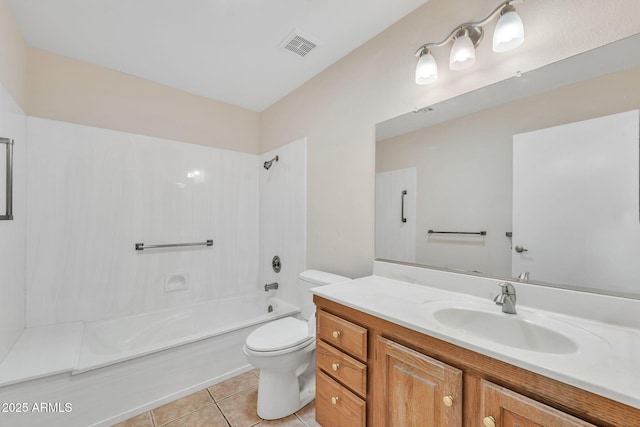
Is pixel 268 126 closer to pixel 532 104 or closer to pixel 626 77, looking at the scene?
pixel 532 104

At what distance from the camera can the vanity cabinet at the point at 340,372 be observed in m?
1.11

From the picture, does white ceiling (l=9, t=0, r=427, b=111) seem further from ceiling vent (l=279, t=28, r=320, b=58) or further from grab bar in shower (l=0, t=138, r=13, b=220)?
grab bar in shower (l=0, t=138, r=13, b=220)

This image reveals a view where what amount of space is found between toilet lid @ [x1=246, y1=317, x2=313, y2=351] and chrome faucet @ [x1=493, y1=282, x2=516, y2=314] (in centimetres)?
104

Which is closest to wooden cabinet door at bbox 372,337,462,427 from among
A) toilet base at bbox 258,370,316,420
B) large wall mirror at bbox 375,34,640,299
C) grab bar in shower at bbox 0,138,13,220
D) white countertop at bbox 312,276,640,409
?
white countertop at bbox 312,276,640,409

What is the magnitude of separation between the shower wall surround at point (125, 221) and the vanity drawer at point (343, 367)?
166cm

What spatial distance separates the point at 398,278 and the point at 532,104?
103cm

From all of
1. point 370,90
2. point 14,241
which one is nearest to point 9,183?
point 14,241

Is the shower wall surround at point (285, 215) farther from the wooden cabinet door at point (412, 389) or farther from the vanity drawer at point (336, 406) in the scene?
the wooden cabinet door at point (412, 389)

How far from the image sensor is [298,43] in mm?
1766

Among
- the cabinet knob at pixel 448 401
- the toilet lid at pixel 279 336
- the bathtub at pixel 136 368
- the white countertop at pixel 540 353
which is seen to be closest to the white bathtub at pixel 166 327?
the bathtub at pixel 136 368

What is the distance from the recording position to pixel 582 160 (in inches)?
37.8

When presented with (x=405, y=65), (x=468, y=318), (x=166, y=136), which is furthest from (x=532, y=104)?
(x=166, y=136)

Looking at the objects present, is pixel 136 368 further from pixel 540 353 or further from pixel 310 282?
pixel 540 353

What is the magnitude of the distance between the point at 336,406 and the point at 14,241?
208cm
